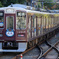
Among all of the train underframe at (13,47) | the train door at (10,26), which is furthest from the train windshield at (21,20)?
the train underframe at (13,47)

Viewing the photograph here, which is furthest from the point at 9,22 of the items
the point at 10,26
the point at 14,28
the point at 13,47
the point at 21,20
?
the point at 13,47

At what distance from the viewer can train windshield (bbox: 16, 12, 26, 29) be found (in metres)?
12.1

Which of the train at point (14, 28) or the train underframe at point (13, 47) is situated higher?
the train at point (14, 28)

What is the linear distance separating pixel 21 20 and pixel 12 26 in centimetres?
53

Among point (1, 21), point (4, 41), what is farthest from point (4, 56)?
point (1, 21)

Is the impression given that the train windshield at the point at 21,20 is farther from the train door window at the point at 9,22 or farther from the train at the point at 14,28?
the train door window at the point at 9,22

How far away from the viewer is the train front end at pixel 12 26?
11992mm

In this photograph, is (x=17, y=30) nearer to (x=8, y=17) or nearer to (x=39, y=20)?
(x=8, y=17)

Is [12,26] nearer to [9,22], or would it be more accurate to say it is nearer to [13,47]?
[9,22]

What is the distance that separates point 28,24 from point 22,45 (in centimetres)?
108

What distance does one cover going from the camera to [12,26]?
11992 millimetres

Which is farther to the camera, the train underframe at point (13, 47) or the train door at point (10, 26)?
the train underframe at point (13, 47)

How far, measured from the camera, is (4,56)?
1242cm

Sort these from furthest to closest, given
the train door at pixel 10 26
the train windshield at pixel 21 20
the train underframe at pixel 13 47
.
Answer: the train underframe at pixel 13 47, the train windshield at pixel 21 20, the train door at pixel 10 26
